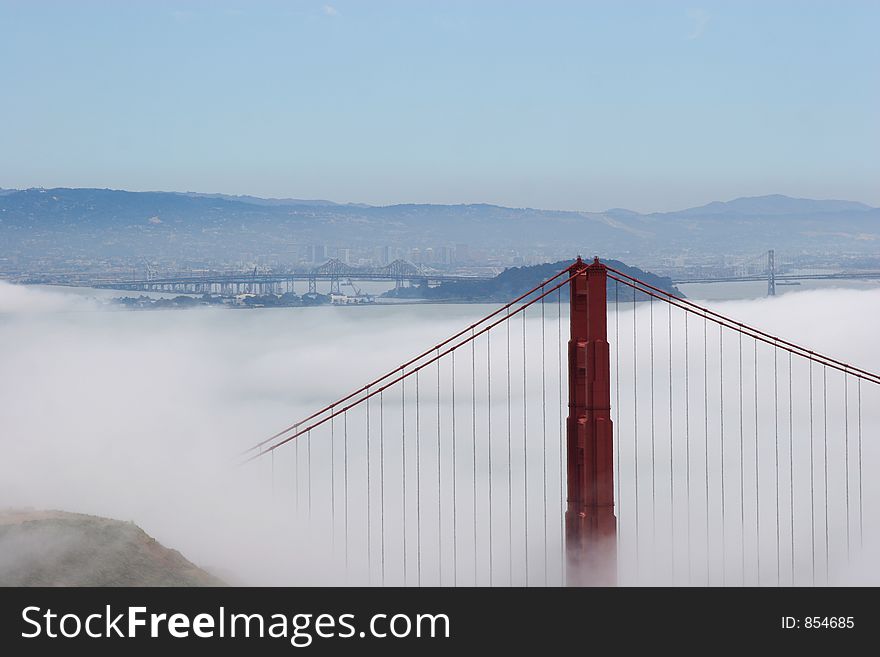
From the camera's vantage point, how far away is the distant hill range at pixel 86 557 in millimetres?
31297

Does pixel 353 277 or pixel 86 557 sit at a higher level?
pixel 353 277

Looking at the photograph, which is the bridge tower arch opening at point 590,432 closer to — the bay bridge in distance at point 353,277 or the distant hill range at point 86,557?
the distant hill range at point 86,557

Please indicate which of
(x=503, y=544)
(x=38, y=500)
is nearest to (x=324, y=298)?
(x=503, y=544)

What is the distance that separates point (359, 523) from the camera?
81.3 metres

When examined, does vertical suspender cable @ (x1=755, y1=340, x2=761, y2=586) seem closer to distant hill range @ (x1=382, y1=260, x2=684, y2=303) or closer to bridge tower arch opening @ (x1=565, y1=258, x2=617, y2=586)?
distant hill range @ (x1=382, y1=260, x2=684, y2=303)

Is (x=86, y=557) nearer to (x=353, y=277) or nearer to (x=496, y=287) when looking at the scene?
(x=353, y=277)

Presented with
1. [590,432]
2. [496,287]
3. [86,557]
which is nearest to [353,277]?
[496,287]

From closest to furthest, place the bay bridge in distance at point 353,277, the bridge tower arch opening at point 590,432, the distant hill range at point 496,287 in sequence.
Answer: the bridge tower arch opening at point 590,432 < the bay bridge in distance at point 353,277 < the distant hill range at point 496,287

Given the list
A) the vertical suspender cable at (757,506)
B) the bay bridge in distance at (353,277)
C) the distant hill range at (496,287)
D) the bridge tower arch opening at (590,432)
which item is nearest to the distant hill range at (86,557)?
the bridge tower arch opening at (590,432)

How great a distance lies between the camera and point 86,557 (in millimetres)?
32438

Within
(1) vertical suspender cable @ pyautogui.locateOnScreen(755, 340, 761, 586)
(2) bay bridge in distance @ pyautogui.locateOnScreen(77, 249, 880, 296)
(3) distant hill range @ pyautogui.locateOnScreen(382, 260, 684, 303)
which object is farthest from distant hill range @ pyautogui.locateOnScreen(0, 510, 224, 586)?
(3) distant hill range @ pyautogui.locateOnScreen(382, 260, 684, 303)

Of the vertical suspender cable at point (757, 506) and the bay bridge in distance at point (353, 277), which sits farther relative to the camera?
the bay bridge in distance at point (353, 277)

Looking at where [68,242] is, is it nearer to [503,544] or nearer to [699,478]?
[699,478]

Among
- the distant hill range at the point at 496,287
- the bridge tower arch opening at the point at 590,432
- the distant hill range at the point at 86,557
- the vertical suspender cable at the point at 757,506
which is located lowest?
the vertical suspender cable at the point at 757,506
